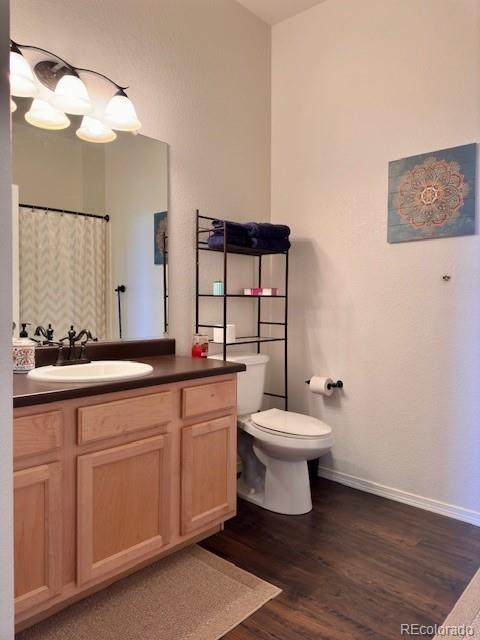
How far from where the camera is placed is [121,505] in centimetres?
163

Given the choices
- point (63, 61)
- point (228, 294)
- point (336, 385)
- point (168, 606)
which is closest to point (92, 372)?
point (168, 606)

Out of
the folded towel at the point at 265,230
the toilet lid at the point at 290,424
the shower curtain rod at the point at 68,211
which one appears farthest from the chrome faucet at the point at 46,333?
the folded towel at the point at 265,230

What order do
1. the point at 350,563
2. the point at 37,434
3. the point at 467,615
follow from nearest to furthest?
1. the point at 37,434
2. the point at 467,615
3. the point at 350,563

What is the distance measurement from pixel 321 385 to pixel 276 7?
240 centimetres

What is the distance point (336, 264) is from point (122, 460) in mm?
1741

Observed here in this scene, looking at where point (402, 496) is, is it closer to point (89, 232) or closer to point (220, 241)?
point (220, 241)

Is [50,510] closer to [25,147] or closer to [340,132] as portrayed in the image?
[25,147]

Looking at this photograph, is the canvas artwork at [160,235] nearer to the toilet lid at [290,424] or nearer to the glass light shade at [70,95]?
the glass light shade at [70,95]

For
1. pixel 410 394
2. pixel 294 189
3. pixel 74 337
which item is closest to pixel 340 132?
pixel 294 189

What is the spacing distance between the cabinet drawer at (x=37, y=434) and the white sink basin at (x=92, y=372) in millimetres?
164

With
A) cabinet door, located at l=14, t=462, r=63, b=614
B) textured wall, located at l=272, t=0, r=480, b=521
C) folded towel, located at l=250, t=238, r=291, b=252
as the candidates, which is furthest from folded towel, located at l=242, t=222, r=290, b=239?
cabinet door, located at l=14, t=462, r=63, b=614

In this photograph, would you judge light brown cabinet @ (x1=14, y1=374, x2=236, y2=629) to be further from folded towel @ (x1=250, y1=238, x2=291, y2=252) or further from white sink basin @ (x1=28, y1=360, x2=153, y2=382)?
folded towel @ (x1=250, y1=238, x2=291, y2=252)

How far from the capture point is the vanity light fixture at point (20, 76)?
173cm

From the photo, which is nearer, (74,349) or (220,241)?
(74,349)
